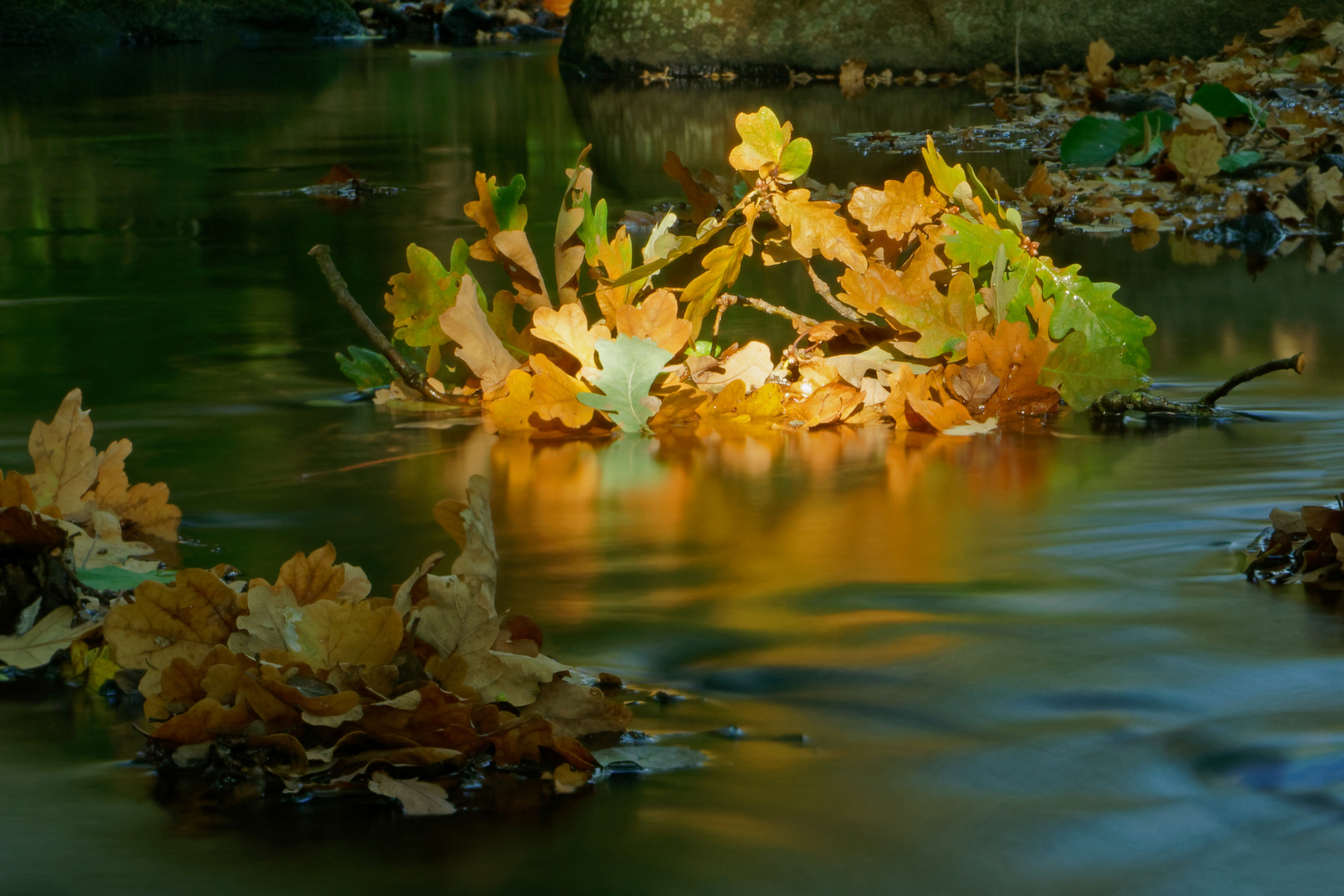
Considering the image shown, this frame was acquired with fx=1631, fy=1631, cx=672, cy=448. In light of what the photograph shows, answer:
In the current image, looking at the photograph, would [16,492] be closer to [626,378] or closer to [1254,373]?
[626,378]

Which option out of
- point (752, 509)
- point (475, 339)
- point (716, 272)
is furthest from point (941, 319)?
point (475, 339)

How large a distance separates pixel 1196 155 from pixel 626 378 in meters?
2.97

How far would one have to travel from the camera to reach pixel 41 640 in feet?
4.61

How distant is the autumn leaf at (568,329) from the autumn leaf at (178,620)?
0.98 m

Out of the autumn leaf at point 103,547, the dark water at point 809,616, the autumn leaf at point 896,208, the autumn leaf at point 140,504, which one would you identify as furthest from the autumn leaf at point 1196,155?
the autumn leaf at point 103,547

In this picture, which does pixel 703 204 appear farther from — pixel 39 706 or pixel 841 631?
pixel 39 706

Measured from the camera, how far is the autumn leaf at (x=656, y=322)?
88.7 inches

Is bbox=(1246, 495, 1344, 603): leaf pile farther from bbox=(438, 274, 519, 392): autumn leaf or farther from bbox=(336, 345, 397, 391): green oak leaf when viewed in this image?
bbox=(336, 345, 397, 391): green oak leaf

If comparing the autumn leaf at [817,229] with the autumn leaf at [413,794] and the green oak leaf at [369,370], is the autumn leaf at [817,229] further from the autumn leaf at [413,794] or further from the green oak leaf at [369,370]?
→ the autumn leaf at [413,794]

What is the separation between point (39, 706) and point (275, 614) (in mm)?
242

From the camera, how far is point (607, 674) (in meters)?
1.40

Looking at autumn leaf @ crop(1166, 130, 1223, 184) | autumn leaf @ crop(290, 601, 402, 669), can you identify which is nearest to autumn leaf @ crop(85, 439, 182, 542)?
autumn leaf @ crop(290, 601, 402, 669)

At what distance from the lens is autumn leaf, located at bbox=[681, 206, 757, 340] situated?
2281mm

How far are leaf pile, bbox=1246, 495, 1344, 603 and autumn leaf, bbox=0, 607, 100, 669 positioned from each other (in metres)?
1.13
